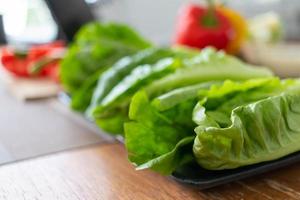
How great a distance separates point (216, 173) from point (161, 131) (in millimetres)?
72

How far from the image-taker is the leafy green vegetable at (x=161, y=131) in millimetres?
435

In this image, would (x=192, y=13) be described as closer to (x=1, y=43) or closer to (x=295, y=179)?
(x=295, y=179)

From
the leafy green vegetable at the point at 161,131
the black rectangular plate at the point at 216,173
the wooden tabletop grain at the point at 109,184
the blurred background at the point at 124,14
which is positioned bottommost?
the blurred background at the point at 124,14

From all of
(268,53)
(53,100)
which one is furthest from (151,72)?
(268,53)

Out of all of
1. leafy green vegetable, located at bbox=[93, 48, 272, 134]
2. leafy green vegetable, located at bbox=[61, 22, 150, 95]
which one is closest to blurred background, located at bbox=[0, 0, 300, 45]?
leafy green vegetable, located at bbox=[61, 22, 150, 95]

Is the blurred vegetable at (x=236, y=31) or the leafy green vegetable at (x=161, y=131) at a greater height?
the leafy green vegetable at (x=161, y=131)

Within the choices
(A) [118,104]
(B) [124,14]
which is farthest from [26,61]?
(B) [124,14]

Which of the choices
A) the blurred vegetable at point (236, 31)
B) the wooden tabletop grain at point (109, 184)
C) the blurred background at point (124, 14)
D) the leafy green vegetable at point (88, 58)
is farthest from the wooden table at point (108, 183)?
the blurred background at point (124, 14)

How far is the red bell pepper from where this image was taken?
1.16 meters

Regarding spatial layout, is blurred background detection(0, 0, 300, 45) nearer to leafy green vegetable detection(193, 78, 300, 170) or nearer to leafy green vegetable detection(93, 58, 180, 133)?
leafy green vegetable detection(93, 58, 180, 133)

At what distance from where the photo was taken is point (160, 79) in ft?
1.99

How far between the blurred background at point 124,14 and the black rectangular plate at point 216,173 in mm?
976

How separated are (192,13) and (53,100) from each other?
19.0 inches

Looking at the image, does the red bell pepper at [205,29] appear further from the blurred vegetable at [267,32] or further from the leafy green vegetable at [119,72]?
the leafy green vegetable at [119,72]
